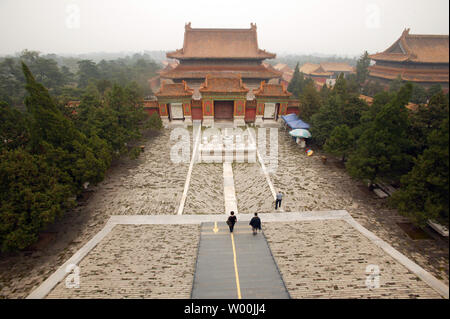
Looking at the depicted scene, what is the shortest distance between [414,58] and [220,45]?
23613mm

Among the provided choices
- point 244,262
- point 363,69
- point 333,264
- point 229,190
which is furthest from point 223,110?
point 363,69

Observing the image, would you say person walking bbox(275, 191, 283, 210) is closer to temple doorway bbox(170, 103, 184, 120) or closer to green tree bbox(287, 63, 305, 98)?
temple doorway bbox(170, 103, 184, 120)

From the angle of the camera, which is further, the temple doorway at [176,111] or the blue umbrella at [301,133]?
the temple doorway at [176,111]

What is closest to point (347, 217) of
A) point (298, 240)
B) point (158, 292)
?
point (298, 240)

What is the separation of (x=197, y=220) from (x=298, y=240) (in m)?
5.26

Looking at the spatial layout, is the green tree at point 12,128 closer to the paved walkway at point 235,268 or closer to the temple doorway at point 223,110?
the paved walkway at point 235,268

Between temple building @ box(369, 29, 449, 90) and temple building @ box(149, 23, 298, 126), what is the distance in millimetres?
14658

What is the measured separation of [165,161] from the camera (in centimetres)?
1797

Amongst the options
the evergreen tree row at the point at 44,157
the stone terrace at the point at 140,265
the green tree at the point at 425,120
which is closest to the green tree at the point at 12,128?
the evergreen tree row at the point at 44,157

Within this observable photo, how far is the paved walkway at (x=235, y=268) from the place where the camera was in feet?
25.1

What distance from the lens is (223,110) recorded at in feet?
86.3

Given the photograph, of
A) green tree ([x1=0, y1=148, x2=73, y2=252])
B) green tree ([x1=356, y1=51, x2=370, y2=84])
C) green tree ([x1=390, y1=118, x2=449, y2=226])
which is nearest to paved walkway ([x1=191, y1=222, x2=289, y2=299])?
green tree ([x1=390, y1=118, x2=449, y2=226])

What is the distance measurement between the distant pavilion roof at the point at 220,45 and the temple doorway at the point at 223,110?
7.26 metres

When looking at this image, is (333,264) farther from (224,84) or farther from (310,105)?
(224,84)
